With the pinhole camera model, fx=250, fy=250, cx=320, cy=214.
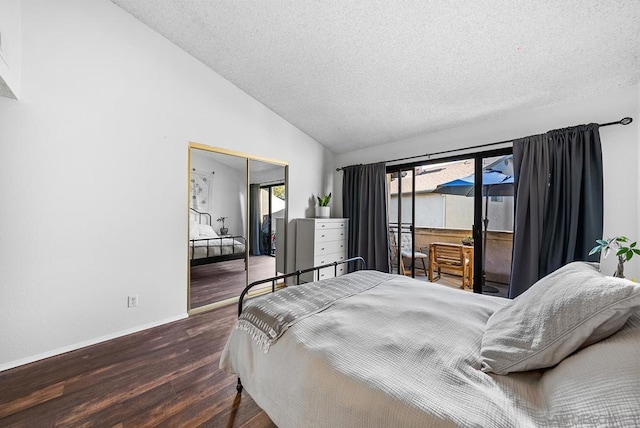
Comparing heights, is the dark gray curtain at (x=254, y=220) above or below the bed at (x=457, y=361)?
above

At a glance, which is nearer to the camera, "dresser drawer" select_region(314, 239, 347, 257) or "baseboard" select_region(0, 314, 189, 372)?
"baseboard" select_region(0, 314, 189, 372)

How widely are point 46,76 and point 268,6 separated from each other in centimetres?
185

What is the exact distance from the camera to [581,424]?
0.59 meters

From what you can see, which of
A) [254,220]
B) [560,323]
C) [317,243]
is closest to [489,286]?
[317,243]

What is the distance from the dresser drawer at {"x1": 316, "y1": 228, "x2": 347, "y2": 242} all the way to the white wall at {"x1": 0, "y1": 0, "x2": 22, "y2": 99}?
10.1ft

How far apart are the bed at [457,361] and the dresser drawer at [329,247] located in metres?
2.29

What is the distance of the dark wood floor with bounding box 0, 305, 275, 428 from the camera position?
1396mm

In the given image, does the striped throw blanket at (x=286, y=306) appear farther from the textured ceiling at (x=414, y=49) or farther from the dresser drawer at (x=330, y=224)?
the textured ceiling at (x=414, y=49)

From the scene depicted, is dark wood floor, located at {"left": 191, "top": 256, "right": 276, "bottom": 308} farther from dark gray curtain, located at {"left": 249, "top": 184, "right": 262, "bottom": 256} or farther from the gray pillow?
the gray pillow

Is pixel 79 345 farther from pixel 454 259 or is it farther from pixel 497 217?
pixel 497 217

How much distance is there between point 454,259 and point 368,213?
1395 mm

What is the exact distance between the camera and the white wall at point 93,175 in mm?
1890

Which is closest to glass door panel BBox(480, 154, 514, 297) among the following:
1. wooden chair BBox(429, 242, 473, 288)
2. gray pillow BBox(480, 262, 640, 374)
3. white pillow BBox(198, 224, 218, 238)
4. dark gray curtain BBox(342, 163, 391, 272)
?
wooden chair BBox(429, 242, 473, 288)

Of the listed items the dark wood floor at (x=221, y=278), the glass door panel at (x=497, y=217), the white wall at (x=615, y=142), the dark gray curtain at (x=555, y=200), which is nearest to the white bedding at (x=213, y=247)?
the dark wood floor at (x=221, y=278)
